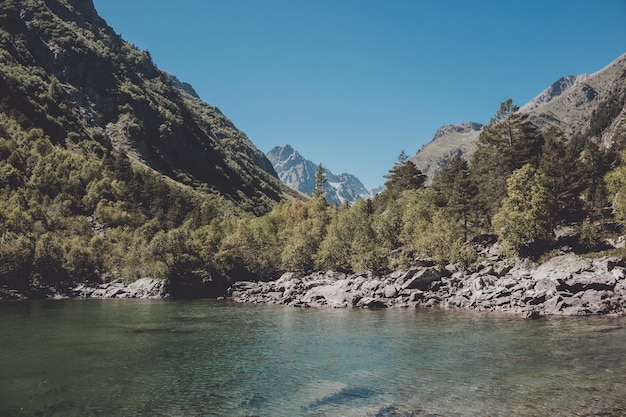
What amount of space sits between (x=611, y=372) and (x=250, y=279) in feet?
308

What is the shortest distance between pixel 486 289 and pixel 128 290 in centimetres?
8604

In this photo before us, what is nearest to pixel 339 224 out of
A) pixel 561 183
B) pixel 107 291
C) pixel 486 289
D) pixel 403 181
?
pixel 403 181

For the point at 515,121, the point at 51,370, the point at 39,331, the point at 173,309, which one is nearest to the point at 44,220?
the point at 173,309

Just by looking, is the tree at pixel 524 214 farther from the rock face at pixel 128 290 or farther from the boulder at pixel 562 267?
the rock face at pixel 128 290

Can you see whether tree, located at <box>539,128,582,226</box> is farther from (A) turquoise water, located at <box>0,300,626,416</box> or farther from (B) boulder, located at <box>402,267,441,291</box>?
(A) turquoise water, located at <box>0,300,626,416</box>

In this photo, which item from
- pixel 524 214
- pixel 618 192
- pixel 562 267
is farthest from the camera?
pixel 524 214

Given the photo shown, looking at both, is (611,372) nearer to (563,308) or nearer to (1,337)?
(563,308)

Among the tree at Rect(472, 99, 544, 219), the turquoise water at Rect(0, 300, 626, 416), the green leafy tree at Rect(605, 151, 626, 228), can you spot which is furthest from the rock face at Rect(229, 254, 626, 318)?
the tree at Rect(472, 99, 544, 219)

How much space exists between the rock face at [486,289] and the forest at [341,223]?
5667mm

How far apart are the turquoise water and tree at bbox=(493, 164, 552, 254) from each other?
79.2ft

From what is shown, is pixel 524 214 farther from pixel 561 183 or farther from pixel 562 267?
pixel 562 267

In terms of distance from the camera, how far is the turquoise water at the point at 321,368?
77.9 ft

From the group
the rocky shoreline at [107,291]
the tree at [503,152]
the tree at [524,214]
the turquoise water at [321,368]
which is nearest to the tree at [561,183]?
the tree at [524,214]

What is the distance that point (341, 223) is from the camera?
119 m
